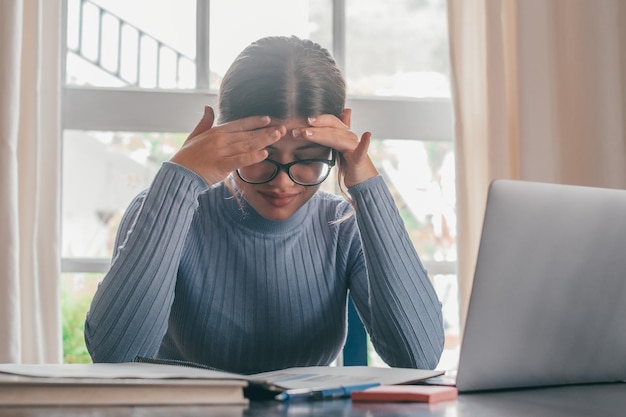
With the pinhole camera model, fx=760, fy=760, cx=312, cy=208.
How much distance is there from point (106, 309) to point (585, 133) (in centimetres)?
163

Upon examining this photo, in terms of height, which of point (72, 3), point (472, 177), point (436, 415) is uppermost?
point (72, 3)

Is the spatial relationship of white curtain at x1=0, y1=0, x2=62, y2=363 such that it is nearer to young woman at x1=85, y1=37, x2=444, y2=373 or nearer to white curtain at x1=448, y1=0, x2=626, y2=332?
young woman at x1=85, y1=37, x2=444, y2=373

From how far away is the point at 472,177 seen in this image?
235 cm

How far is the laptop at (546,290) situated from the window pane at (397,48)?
1.68 meters

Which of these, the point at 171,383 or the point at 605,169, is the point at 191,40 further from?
the point at 171,383

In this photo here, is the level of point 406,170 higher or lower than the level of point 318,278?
higher

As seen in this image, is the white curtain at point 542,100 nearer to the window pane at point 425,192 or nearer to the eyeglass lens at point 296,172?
the window pane at point 425,192

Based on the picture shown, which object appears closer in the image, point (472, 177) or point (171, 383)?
point (171, 383)

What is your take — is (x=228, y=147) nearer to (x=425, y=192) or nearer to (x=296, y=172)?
(x=296, y=172)

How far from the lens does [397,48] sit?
2588 mm

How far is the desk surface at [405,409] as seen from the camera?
2.32ft

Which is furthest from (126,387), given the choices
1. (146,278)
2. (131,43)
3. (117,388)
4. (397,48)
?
(397,48)

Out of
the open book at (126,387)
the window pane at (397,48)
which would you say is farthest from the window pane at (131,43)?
the open book at (126,387)

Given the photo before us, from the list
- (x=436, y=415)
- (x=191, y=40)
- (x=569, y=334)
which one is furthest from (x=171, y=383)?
(x=191, y=40)
